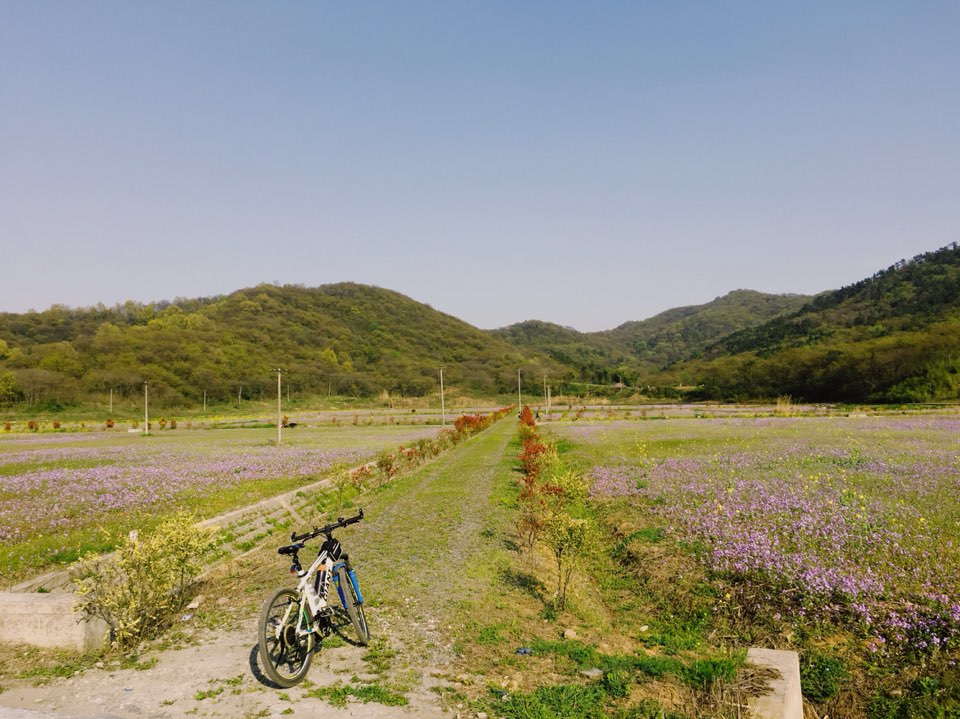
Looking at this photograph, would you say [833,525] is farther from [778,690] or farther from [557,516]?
[778,690]

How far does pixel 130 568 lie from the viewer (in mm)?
6809

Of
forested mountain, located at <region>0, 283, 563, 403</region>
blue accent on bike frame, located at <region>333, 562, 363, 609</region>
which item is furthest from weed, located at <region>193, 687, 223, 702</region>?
forested mountain, located at <region>0, 283, 563, 403</region>

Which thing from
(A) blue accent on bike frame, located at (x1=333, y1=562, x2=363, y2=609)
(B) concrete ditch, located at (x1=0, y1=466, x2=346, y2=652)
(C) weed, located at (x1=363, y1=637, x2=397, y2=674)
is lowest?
(C) weed, located at (x1=363, y1=637, x2=397, y2=674)

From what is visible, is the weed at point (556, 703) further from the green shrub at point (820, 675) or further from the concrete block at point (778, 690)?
the green shrub at point (820, 675)

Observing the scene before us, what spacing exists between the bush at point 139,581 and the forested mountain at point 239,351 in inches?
3034

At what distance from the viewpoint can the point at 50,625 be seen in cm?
663

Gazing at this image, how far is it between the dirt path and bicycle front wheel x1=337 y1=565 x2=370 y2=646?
7.7 inches

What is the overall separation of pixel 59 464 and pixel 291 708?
26242mm

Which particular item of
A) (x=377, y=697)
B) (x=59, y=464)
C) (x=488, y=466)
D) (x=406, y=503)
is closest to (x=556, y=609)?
(x=377, y=697)

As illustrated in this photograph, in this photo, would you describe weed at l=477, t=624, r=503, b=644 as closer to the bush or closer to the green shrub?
the green shrub

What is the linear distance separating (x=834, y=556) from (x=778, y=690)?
409cm

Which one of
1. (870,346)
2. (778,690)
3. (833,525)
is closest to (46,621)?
(778,690)

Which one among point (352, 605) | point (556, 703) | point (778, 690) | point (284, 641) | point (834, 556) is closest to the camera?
point (778, 690)

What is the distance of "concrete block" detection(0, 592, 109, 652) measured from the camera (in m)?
6.55
